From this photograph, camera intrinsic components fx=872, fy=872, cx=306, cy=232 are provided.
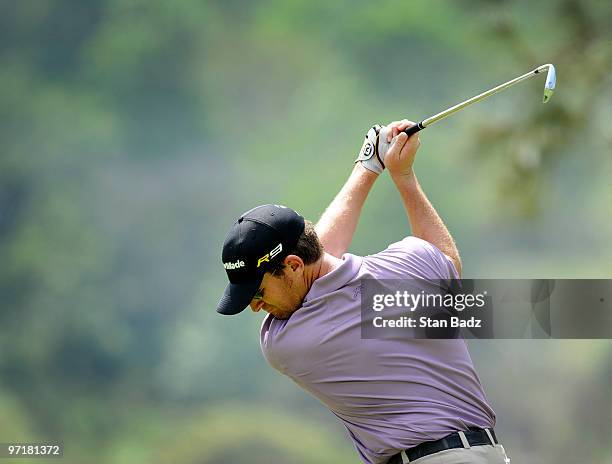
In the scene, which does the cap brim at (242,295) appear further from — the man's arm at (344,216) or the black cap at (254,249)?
the man's arm at (344,216)

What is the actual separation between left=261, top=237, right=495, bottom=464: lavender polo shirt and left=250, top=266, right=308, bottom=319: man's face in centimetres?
3

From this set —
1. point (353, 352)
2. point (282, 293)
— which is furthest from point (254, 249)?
point (353, 352)

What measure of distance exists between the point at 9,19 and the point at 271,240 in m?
4.35

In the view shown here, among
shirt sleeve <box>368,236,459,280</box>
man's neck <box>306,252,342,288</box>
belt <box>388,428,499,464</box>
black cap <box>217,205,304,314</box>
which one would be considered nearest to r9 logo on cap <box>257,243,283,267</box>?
black cap <box>217,205,304,314</box>

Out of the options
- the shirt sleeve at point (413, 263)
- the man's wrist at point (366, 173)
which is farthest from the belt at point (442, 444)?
the man's wrist at point (366, 173)

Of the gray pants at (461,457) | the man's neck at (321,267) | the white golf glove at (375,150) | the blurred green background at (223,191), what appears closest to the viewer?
the gray pants at (461,457)

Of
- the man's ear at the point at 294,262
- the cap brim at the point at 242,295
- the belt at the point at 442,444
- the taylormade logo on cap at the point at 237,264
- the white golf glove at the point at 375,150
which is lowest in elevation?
the belt at the point at 442,444

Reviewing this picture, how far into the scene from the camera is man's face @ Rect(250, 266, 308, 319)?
215cm

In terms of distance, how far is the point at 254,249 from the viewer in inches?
82.7

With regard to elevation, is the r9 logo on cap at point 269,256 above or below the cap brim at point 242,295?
above

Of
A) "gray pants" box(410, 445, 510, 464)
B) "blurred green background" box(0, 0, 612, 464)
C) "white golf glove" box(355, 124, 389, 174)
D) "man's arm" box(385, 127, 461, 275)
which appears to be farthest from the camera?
"blurred green background" box(0, 0, 612, 464)

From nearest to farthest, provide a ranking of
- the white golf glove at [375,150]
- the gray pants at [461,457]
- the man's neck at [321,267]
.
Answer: the gray pants at [461,457], the man's neck at [321,267], the white golf glove at [375,150]

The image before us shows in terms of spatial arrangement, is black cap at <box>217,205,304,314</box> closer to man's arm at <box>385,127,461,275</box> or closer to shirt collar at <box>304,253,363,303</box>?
shirt collar at <box>304,253,363,303</box>

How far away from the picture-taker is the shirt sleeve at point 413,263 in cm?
221
